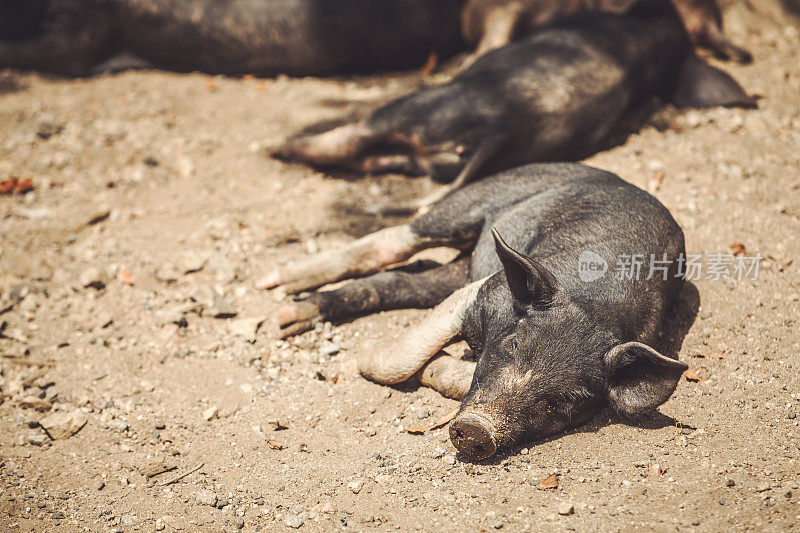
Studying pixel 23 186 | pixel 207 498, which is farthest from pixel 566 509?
pixel 23 186

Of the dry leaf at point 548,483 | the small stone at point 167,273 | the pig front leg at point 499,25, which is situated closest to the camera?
the dry leaf at point 548,483

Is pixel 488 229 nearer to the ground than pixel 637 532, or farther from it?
farther from it

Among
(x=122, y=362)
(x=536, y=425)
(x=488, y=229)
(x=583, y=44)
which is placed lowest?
(x=122, y=362)

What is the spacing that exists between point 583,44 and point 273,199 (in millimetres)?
2353

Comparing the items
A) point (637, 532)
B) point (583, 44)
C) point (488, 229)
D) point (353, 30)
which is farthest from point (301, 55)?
point (637, 532)

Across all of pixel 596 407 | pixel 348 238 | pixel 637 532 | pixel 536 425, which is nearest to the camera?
pixel 637 532

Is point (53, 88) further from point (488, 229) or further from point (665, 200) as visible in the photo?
point (665, 200)

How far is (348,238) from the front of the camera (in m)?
3.92

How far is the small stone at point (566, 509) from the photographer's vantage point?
229 cm

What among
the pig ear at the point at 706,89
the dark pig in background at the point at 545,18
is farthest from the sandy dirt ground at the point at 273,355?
the dark pig in background at the point at 545,18

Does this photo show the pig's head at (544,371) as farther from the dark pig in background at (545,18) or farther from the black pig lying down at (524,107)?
the dark pig in background at (545,18)

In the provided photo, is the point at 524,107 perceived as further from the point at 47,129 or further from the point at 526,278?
the point at 47,129

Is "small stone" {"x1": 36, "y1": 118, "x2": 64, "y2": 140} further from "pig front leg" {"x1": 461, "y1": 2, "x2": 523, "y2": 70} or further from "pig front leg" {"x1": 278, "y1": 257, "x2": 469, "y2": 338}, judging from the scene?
"pig front leg" {"x1": 461, "y1": 2, "x2": 523, "y2": 70}

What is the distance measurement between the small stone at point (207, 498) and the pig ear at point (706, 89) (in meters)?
4.34
